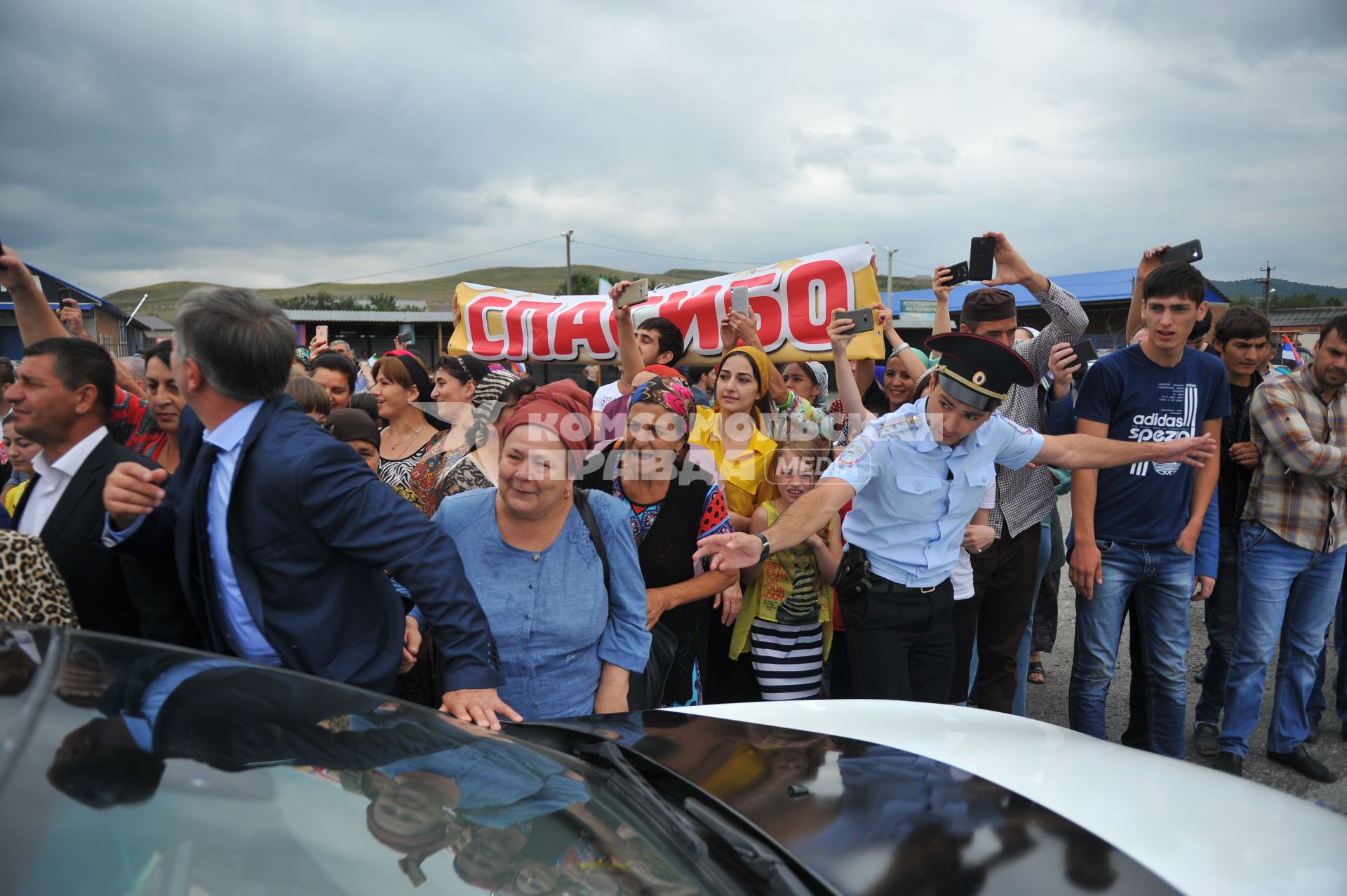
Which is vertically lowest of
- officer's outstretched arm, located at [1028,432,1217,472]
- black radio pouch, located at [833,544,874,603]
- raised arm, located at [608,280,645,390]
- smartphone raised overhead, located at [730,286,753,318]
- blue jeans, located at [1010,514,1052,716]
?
blue jeans, located at [1010,514,1052,716]

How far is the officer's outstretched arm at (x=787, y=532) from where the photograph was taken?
8.73 ft

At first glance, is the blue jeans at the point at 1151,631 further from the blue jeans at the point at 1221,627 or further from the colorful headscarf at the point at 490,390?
the colorful headscarf at the point at 490,390

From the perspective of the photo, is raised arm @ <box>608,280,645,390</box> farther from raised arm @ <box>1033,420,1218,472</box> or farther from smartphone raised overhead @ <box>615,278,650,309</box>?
raised arm @ <box>1033,420,1218,472</box>

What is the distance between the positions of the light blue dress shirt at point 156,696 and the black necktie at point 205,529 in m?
0.49

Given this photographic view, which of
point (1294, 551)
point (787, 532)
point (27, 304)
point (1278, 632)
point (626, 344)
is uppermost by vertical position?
point (27, 304)

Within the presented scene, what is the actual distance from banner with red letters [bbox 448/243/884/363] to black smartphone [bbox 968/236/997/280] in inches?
54.3

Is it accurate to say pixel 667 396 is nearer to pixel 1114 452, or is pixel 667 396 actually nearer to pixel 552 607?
pixel 552 607

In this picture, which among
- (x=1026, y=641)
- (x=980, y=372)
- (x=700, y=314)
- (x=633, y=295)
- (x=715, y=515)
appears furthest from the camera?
(x=700, y=314)

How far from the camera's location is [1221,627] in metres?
4.29

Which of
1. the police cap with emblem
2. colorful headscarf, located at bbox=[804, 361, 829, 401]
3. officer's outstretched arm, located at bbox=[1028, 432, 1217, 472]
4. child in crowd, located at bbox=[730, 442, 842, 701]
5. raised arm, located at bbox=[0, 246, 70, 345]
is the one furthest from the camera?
colorful headscarf, located at bbox=[804, 361, 829, 401]

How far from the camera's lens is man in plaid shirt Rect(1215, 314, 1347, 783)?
12.1 ft

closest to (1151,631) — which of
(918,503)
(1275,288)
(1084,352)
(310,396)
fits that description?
(1084,352)

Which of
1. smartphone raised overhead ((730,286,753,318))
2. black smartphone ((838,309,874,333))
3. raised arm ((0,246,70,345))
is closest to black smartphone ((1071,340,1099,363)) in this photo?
black smartphone ((838,309,874,333))

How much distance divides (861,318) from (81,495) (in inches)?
142
